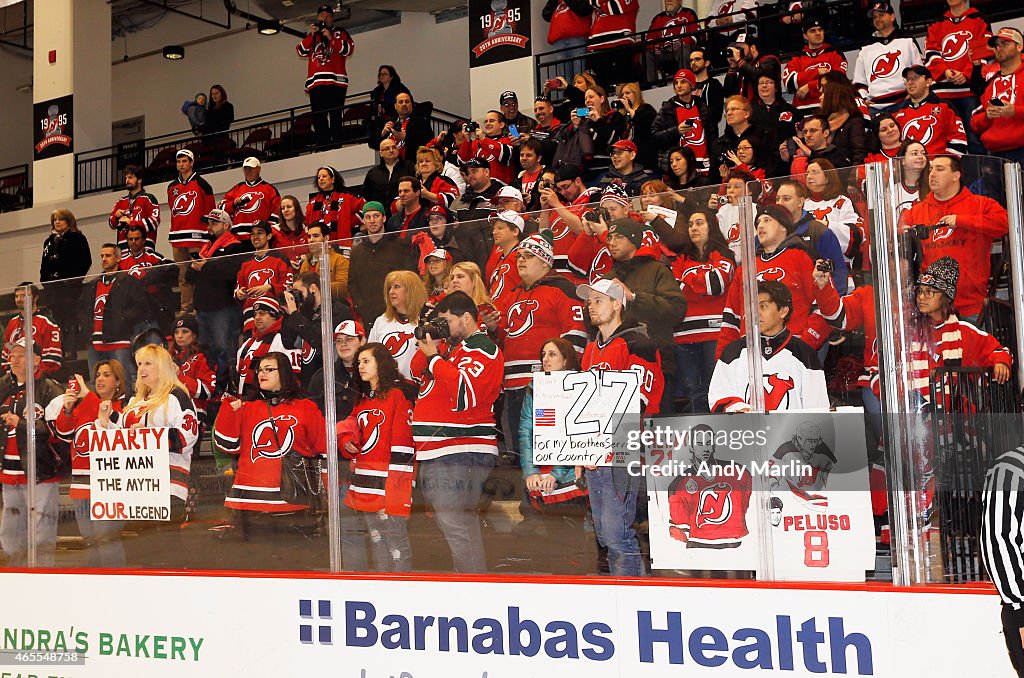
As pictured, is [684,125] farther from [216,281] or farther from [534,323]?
[534,323]

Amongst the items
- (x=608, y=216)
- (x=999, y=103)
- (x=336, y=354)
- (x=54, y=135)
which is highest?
(x=54, y=135)

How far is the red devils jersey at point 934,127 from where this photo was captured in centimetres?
680

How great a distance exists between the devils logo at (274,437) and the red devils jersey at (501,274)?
94cm

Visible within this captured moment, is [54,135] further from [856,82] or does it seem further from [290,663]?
[290,663]

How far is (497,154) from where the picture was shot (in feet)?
28.7

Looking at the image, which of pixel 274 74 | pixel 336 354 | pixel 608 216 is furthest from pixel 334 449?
pixel 274 74

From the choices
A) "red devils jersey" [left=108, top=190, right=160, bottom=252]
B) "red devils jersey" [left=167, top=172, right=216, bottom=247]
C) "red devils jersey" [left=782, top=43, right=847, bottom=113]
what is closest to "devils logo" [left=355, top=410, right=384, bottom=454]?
"red devils jersey" [left=782, top=43, right=847, bottom=113]

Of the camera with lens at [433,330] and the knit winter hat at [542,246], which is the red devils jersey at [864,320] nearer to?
the knit winter hat at [542,246]

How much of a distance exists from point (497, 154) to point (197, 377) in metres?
4.70

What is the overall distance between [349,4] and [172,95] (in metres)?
4.27

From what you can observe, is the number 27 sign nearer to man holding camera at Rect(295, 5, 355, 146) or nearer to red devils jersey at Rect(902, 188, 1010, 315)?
red devils jersey at Rect(902, 188, 1010, 315)

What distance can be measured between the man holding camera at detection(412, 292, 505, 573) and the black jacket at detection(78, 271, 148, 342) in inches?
53.6

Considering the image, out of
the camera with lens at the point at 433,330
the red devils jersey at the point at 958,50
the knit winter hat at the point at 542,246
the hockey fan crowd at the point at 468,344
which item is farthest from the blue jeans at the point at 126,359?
the red devils jersey at the point at 958,50

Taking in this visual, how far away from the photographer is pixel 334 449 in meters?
4.12
